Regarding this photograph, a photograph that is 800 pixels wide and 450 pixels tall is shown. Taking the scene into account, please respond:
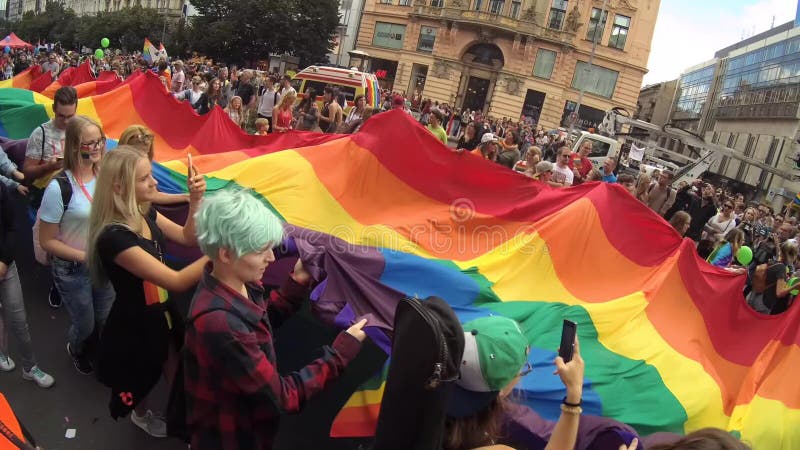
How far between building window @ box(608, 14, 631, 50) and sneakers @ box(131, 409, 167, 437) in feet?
141

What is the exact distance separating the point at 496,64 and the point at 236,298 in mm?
41439

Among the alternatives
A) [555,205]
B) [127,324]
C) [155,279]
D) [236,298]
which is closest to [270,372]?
[236,298]

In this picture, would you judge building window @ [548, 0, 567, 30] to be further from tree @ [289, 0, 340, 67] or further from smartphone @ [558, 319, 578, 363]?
smartphone @ [558, 319, 578, 363]

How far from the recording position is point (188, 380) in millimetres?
1938

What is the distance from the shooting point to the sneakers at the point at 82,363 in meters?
3.42

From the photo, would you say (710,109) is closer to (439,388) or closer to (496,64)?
(496,64)

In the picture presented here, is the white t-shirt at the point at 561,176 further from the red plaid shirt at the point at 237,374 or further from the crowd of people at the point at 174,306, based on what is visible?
the red plaid shirt at the point at 237,374

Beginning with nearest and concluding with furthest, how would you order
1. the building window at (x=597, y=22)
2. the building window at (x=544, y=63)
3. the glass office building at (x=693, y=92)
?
the building window at (x=597, y=22), the building window at (x=544, y=63), the glass office building at (x=693, y=92)

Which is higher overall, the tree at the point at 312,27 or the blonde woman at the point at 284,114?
the tree at the point at 312,27

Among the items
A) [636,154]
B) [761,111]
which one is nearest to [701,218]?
[636,154]

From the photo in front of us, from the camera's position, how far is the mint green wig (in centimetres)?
176

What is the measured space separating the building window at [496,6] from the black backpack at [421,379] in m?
41.9

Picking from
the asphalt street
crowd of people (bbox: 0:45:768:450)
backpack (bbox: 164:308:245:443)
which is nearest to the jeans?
crowd of people (bbox: 0:45:768:450)

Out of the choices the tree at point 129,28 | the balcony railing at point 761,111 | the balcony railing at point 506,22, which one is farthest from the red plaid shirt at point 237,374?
the tree at point 129,28
